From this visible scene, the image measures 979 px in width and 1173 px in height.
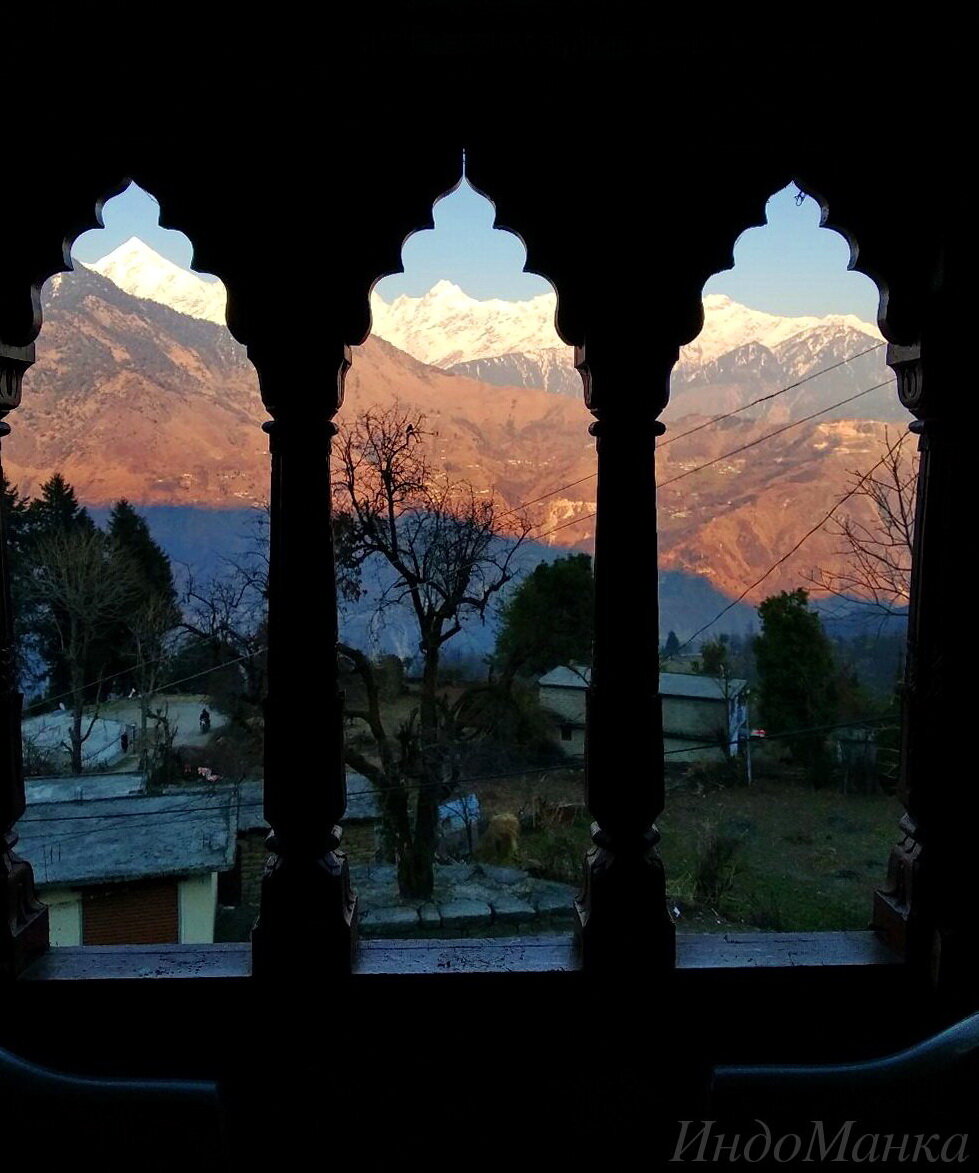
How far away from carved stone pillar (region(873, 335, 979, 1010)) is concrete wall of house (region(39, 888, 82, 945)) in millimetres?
3263

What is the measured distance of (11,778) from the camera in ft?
6.52

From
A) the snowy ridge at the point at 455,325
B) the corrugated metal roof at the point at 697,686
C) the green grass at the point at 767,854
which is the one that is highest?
the snowy ridge at the point at 455,325

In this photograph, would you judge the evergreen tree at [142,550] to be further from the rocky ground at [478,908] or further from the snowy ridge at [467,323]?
the rocky ground at [478,908]

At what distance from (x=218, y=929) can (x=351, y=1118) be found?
2.44 m

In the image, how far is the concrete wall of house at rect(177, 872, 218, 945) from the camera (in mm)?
4027

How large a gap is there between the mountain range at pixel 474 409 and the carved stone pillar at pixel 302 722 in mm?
2492

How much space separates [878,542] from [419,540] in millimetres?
2896

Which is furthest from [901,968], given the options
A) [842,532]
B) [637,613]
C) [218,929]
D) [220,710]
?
[220,710]

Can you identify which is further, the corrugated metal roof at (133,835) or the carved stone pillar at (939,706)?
the corrugated metal roof at (133,835)

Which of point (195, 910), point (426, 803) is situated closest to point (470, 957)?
point (195, 910)

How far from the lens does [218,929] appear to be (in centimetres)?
416

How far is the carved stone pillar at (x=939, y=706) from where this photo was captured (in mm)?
1961

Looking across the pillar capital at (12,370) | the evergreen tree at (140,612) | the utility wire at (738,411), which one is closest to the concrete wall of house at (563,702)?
the utility wire at (738,411)

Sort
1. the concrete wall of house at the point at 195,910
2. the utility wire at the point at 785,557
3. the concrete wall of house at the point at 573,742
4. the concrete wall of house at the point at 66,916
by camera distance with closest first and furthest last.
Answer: the concrete wall of house at the point at 66,916
the concrete wall of house at the point at 195,910
the utility wire at the point at 785,557
the concrete wall of house at the point at 573,742
